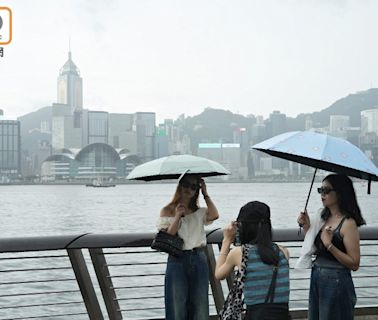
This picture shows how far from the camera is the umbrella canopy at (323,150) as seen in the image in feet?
12.3

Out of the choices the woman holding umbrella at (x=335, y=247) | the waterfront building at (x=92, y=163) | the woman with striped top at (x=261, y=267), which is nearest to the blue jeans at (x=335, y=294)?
the woman holding umbrella at (x=335, y=247)

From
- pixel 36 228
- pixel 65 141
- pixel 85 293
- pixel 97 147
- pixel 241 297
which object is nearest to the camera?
pixel 241 297

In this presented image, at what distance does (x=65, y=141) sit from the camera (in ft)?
572

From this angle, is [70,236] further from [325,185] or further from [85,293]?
[325,185]

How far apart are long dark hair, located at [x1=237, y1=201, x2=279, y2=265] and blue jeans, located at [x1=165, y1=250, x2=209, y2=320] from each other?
106cm

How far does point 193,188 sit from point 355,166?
107cm

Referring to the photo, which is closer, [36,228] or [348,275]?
[348,275]

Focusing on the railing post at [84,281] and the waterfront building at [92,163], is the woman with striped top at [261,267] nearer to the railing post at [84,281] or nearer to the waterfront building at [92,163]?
the railing post at [84,281]

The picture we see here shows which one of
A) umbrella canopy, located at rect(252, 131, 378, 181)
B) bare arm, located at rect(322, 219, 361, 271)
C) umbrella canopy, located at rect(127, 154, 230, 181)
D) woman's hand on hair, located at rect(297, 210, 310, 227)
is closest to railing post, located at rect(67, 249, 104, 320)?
umbrella canopy, located at rect(127, 154, 230, 181)

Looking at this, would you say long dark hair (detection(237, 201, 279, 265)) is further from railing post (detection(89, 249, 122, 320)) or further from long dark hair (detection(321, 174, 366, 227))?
railing post (detection(89, 249, 122, 320))

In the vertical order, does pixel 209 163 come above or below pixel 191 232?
above

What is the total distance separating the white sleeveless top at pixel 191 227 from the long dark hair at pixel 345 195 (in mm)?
941

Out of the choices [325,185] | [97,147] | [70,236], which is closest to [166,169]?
[70,236]

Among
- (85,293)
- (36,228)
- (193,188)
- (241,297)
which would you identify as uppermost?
(193,188)
